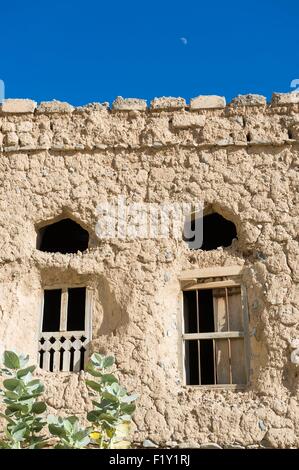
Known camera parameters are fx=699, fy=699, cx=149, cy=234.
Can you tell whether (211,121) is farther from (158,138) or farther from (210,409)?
(210,409)

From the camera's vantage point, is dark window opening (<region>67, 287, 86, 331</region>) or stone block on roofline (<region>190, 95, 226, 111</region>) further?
stone block on roofline (<region>190, 95, 226, 111</region>)

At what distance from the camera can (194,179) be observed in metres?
7.92

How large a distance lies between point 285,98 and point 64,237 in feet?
11.0

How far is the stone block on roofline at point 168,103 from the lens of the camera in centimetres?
820

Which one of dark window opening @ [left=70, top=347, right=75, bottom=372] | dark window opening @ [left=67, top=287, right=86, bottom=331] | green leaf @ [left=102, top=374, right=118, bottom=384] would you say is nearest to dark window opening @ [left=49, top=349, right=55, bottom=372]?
dark window opening @ [left=70, top=347, right=75, bottom=372]

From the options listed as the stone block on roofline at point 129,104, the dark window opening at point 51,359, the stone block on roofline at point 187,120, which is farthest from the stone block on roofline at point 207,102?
the dark window opening at point 51,359

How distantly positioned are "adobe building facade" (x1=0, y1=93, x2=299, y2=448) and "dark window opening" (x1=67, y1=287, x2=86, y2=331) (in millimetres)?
34

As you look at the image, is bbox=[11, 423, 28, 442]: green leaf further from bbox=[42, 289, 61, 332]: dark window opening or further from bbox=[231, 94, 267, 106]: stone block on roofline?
bbox=[231, 94, 267, 106]: stone block on roofline

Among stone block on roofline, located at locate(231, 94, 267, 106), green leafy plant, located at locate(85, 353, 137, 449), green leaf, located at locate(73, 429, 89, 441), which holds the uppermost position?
stone block on roofline, located at locate(231, 94, 267, 106)

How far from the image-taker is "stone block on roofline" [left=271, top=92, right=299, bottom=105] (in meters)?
8.07

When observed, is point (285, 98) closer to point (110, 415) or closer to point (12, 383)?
point (110, 415)

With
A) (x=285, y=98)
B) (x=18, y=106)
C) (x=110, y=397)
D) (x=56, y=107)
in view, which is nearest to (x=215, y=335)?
(x=110, y=397)

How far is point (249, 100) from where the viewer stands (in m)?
8.14

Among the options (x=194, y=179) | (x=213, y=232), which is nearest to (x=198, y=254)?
(x=194, y=179)
